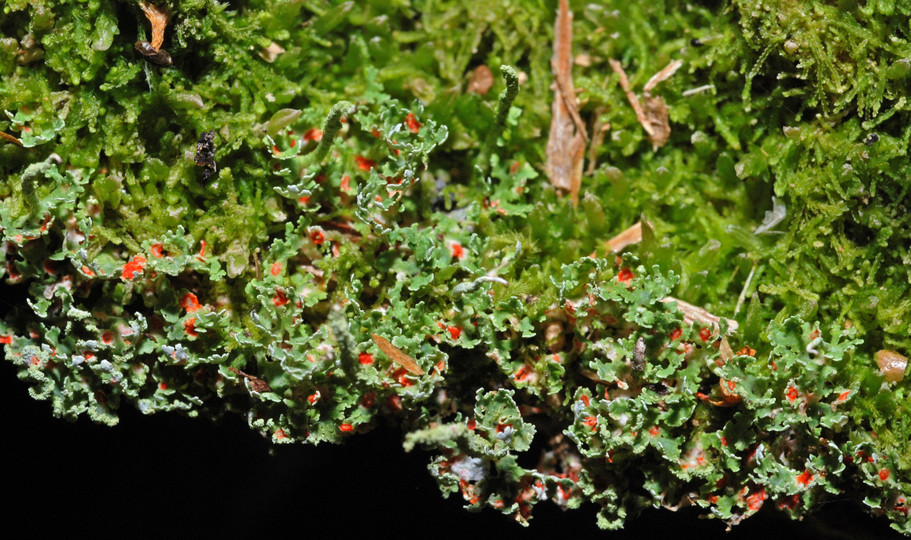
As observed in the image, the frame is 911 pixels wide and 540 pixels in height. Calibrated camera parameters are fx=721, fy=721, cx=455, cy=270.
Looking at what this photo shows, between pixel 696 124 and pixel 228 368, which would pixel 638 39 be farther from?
pixel 228 368

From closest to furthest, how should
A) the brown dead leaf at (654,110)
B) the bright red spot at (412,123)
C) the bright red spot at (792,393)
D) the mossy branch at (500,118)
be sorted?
the bright red spot at (792,393) < the mossy branch at (500,118) < the bright red spot at (412,123) < the brown dead leaf at (654,110)

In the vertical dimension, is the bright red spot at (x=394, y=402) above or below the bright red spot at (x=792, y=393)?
below

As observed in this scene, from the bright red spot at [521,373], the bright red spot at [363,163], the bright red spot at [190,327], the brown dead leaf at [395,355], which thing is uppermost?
the bright red spot at [363,163]

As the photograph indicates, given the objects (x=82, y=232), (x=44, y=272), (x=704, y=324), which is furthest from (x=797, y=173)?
(x=44, y=272)

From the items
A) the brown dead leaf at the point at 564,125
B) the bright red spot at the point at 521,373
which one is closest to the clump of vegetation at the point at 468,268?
the bright red spot at the point at 521,373

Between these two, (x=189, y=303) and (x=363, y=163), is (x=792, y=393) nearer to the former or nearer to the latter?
(x=363, y=163)

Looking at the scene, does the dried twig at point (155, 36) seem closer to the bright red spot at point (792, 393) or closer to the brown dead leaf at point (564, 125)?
the brown dead leaf at point (564, 125)

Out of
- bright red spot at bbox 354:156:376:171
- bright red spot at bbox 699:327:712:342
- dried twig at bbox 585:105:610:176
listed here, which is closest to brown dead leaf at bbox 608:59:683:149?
dried twig at bbox 585:105:610:176
